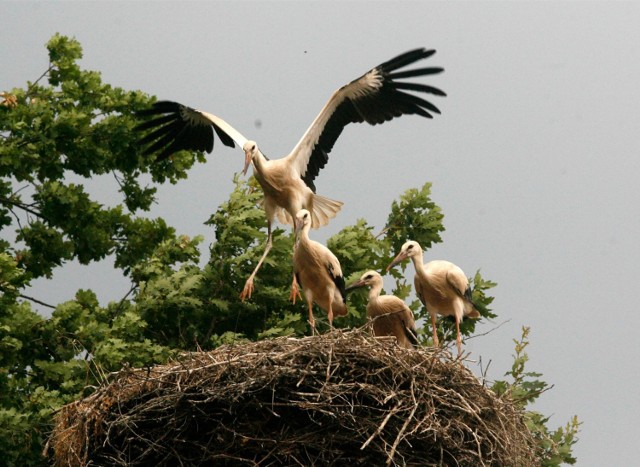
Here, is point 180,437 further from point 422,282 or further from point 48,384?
point 48,384

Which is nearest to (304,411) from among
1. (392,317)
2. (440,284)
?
(392,317)

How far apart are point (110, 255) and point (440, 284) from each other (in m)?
5.84

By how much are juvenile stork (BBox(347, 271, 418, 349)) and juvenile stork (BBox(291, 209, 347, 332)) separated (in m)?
0.29

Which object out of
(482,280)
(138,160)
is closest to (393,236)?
(482,280)

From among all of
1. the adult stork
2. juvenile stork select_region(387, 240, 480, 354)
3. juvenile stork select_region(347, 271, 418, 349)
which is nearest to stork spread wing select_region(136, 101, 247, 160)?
the adult stork

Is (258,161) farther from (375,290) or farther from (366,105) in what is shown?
(375,290)

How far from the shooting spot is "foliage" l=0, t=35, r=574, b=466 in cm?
1353

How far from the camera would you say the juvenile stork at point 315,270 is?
11.5 metres

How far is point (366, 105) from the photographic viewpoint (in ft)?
42.8

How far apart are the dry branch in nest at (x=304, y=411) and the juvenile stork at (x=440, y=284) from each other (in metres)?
2.07

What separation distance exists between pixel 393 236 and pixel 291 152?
332 centimetres

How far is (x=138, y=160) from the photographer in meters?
16.3

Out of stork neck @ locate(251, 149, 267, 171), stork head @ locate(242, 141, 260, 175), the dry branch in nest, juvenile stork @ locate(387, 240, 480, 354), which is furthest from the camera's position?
stork neck @ locate(251, 149, 267, 171)

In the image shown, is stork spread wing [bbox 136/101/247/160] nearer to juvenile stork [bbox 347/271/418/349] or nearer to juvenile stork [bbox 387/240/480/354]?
juvenile stork [bbox 387/240/480/354]
